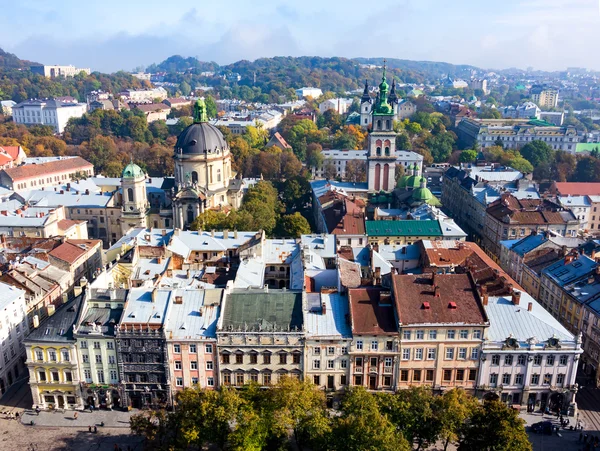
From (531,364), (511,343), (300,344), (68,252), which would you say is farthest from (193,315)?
(68,252)

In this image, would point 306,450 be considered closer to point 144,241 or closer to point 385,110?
point 144,241

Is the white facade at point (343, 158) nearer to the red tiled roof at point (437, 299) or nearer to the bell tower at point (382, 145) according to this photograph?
the bell tower at point (382, 145)

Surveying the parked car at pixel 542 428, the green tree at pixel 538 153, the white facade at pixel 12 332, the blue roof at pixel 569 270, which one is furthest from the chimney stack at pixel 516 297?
the green tree at pixel 538 153

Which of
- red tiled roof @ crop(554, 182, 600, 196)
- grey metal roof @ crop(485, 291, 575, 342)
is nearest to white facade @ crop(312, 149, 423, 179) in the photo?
red tiled roof @ crop(554, 182, 600, 196)

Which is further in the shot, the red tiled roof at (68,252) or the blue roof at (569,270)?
the red tiled roof at (68,252)

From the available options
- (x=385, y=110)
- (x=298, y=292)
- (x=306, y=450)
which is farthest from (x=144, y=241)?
(x=385, y=110)

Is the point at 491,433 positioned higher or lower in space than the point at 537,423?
higher
